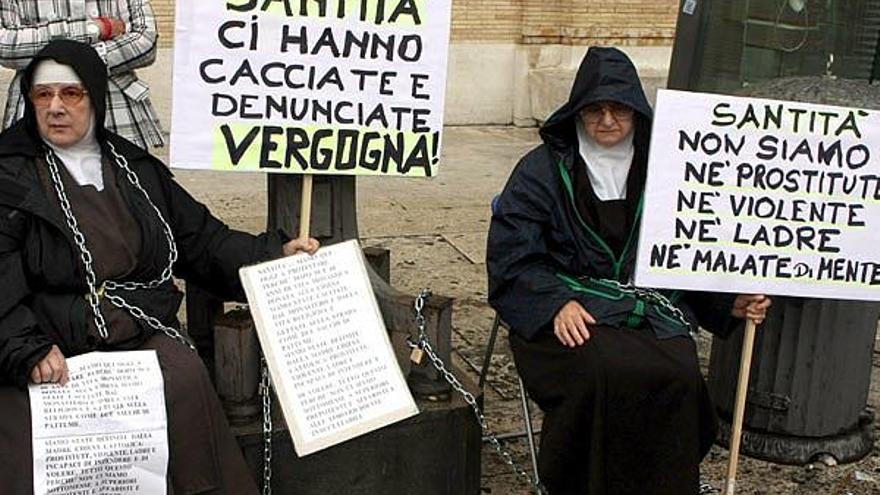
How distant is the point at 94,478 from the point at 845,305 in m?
2.57

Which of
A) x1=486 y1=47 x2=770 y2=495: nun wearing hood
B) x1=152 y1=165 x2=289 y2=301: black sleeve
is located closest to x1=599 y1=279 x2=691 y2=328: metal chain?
x1=486 y1=47 x2=770 y2=495: nun wearing hood

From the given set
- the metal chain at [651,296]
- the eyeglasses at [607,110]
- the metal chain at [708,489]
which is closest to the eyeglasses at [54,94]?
the eyeglasses at [607,110]

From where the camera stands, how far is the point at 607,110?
3.39m

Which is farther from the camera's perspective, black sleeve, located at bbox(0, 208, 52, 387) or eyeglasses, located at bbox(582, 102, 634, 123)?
eyeglasses, located at bbox(582, 102, 634, 123)

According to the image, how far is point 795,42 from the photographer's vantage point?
5688 millimetres

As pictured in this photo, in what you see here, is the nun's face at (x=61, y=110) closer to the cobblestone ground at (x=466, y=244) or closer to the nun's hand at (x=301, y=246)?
the nun's hand at (x=301, y=246)

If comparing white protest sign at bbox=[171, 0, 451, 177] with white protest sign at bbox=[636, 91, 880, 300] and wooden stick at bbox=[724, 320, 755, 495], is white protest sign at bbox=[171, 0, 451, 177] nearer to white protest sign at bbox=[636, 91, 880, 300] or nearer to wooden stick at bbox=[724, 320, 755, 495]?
white protest sign at bbox=[636, 91, 880, 300]

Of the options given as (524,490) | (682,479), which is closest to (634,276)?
(682,479)

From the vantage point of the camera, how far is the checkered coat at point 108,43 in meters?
3.81

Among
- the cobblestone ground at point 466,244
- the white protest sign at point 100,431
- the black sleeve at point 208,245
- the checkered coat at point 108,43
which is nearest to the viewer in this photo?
the white protest sign at point 100,431

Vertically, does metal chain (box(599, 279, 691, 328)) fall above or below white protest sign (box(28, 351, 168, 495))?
above

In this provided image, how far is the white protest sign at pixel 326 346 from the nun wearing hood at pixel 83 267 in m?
0.21

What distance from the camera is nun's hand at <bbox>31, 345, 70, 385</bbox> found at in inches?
112

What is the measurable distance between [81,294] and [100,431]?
0.42 meters
